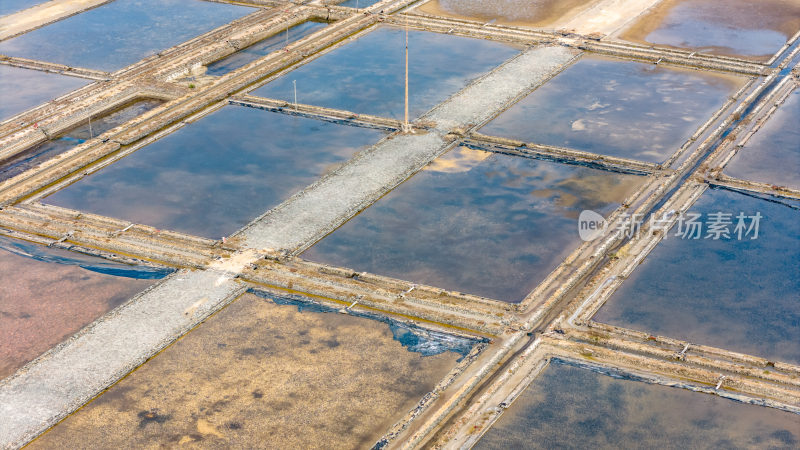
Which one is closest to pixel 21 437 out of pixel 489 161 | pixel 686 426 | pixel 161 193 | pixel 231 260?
pixel 231 260

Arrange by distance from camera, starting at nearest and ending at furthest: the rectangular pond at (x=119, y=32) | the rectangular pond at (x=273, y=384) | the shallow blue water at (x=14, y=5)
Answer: the rectangular pond at (x=273, y=384), the rectangular pond at (x=119, y=32), the shallow blue water at (x=14, y=5)

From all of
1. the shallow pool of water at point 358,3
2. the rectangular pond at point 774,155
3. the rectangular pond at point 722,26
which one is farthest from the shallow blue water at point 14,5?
the rectangular pond at point 774,155

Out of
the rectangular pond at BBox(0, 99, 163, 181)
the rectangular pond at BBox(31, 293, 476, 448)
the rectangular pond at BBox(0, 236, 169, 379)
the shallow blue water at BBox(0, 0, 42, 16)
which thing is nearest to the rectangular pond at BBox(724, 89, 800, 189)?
the rectangular pond at BBox(31, 293, 476, 448)

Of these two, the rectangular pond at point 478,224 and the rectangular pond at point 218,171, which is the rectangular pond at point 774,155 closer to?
the rectangular pond at point 478,224

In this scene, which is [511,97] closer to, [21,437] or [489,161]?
[489,161]

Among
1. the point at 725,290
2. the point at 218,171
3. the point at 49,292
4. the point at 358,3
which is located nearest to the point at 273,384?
the point at 49,292

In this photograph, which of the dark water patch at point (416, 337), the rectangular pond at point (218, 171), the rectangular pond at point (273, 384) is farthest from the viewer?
the rectangular pond at point (218, 171)

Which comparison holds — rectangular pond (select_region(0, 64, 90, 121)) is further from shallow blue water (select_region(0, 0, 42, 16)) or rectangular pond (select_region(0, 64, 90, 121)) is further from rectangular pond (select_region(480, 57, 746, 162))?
rectangular pond (select_region(480, 57, 746, 162))
